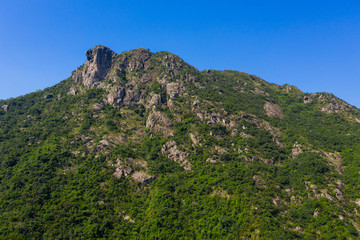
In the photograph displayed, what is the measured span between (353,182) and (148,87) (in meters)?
148

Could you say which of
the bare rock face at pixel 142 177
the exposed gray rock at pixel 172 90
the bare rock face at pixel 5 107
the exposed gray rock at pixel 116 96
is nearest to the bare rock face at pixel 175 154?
the bare rock face at pixel 142 177

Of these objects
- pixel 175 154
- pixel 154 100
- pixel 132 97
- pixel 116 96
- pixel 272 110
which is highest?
pixel 272 110

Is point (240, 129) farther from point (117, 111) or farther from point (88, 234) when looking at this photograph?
point (88, 234)

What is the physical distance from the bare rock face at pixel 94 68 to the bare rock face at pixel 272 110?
149 metres

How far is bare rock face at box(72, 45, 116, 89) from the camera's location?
183 m

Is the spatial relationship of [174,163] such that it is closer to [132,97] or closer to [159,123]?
[159,123]

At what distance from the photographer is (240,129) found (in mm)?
136375

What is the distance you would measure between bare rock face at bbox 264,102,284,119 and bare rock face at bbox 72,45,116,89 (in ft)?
488

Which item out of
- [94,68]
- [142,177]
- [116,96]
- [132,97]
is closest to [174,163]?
[142,177]

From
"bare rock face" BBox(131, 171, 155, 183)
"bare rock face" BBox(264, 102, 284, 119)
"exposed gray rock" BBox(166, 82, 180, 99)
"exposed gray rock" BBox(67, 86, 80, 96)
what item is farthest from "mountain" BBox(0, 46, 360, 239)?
"bare rock face" BBox(264, 102, 284, 119)

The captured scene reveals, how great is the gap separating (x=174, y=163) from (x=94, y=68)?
415 feet

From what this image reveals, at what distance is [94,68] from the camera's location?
188m

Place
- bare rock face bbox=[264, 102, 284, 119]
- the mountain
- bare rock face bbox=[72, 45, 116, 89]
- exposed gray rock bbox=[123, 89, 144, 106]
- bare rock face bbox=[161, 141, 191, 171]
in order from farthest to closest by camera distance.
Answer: bare rock face bbox=[72, 45, 116, 89] < exposed gray rock bbox=[123, 89, 144, 106] < bare rock face bbox=[264, 102, 284, 119] < bare rock face bbox=[161, 141, 191, 171] < the mountain

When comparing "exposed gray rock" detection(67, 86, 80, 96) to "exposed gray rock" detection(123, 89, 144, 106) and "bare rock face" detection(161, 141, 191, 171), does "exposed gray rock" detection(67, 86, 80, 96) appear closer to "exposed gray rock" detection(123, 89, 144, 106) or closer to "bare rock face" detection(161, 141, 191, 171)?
"exposed gray rock" detection(123, 89, 144, 106)
